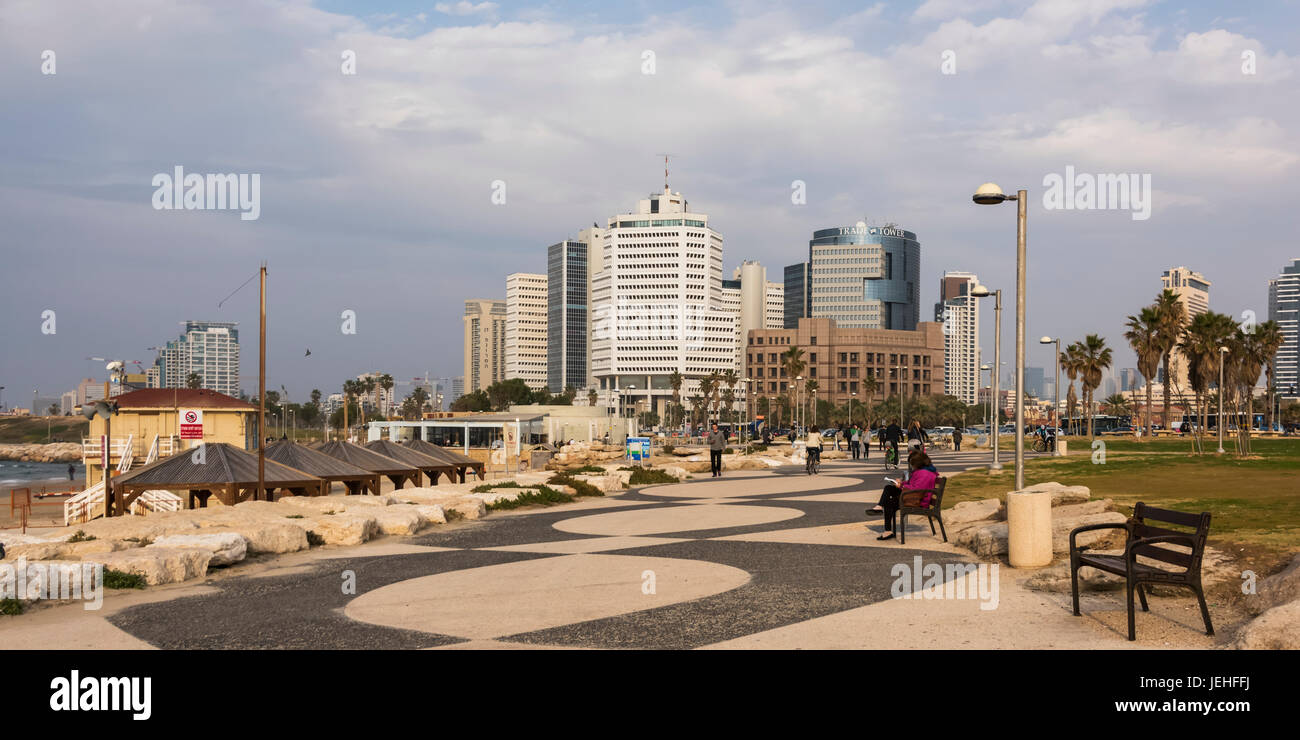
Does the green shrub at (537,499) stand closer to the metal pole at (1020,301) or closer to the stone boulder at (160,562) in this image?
the stone boulder at (160,562)

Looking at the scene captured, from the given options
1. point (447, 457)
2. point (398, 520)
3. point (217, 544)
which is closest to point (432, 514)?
point (398, 520)

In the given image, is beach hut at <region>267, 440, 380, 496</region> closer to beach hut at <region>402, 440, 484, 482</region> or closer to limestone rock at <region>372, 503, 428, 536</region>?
beach hut at <region>402, 440, 484, 482</region>

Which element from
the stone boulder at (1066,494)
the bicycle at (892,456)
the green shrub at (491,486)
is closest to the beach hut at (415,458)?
the green shrub at (491,486)

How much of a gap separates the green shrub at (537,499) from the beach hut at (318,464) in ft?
23.4

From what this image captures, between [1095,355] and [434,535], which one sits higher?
[1095,355]

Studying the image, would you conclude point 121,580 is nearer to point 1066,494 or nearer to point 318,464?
point 1066,494

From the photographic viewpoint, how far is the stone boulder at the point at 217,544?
1269 centimetres

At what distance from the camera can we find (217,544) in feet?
42.2

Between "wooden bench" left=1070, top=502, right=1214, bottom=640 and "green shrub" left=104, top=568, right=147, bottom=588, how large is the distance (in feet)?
34.5

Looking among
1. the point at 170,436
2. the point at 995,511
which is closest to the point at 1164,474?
the point at 995,511

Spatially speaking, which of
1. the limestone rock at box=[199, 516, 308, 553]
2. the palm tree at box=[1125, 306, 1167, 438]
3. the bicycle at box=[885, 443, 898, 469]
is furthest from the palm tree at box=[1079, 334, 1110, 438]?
the limestone rock at box=[199, 516, 308, 553]
